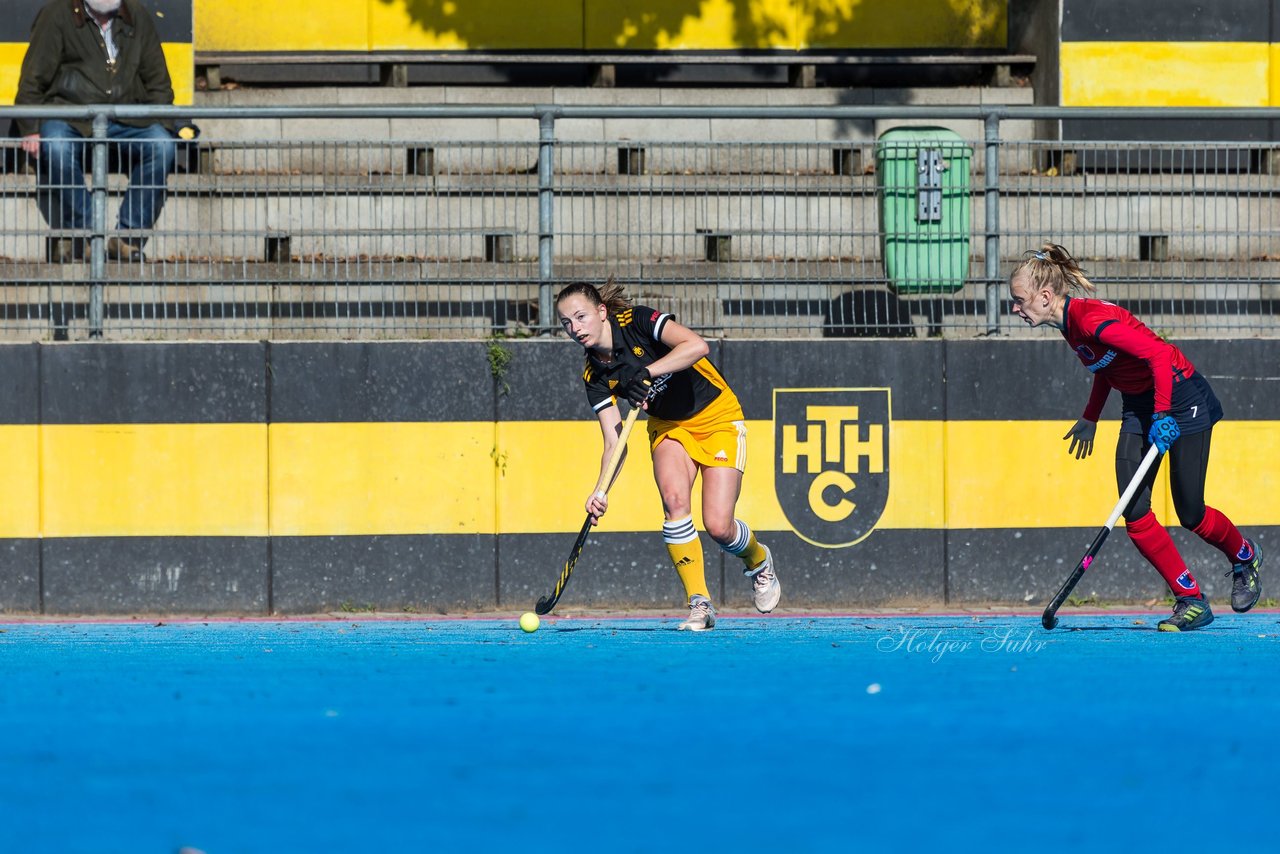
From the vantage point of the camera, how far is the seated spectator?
1112 cm

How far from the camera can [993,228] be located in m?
11.1

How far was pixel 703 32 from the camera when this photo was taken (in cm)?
1590

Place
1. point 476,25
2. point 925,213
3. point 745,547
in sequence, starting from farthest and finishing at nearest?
point 476,25, point 925,213, point 745,547

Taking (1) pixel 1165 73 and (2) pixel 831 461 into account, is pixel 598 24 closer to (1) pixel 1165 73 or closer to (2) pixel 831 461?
(1) pixel 1165 73

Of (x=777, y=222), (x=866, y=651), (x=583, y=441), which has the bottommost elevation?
(x=866, y=651)

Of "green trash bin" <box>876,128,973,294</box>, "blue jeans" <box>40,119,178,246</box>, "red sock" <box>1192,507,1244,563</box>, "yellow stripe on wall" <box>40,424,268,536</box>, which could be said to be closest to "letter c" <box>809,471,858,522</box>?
"green trash bin" <box>876,128,973,294</box>

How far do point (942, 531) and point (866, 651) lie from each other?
234 cm

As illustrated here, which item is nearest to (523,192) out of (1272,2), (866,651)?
(866,651)

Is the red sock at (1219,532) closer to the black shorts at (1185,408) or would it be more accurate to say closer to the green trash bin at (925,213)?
the black shorts at (1185,408)

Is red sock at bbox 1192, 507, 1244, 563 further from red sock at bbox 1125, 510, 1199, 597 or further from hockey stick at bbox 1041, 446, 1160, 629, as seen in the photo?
hockey stick at bbox 1041, 446, 1160, 629

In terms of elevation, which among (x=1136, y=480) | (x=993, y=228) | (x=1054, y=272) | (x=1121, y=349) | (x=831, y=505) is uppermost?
(x=993, y=228)

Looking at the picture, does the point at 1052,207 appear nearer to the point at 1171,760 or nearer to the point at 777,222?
the point at 777,222

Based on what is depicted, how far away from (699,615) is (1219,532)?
273cm

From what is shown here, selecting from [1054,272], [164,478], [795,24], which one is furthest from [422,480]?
[795,24]
